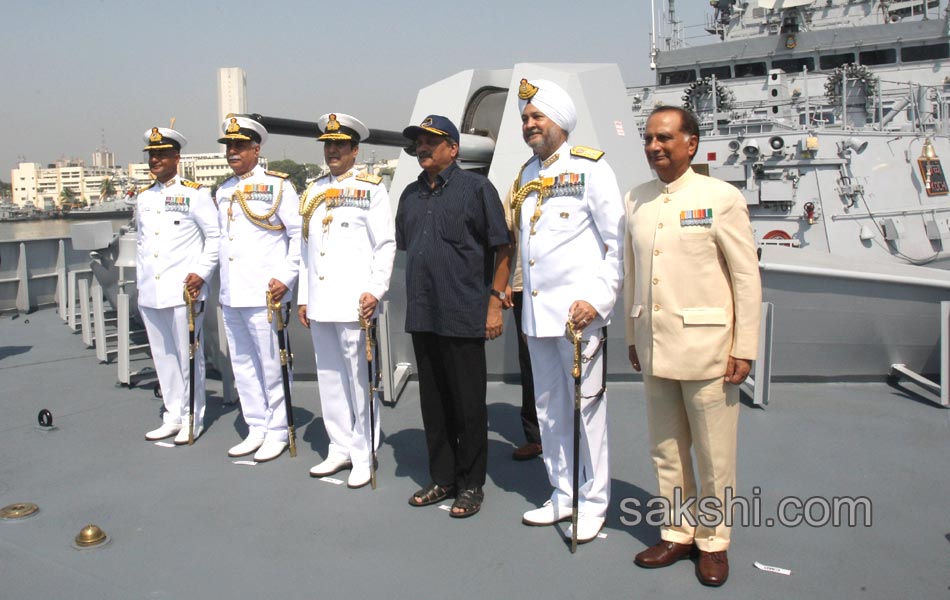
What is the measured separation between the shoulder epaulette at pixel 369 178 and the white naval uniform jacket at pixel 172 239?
3.66 ft

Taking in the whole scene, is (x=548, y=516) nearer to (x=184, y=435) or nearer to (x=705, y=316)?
(x=705, y=316)

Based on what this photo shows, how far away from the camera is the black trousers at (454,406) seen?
3146mm

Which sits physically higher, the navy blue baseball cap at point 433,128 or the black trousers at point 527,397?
the navy blue baseball cap at point 433,128

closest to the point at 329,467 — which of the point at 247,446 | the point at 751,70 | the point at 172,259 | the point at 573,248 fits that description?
the point at 247,446

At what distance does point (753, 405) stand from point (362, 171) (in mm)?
2537

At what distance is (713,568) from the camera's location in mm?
2510

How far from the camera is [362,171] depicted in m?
3.52

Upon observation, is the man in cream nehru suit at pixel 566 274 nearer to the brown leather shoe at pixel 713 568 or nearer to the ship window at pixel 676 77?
the brown leather shoe at pixel 713 568

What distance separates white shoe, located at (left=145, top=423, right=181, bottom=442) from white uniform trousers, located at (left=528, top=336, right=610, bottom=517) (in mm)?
2267

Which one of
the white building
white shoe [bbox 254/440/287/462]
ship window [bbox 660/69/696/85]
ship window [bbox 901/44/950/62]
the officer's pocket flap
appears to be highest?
the white building

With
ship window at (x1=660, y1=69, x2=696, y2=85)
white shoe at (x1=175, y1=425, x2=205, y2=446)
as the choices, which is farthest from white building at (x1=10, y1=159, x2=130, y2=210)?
white shoe at (x1=175, y1=425, x2=205, y2=446)

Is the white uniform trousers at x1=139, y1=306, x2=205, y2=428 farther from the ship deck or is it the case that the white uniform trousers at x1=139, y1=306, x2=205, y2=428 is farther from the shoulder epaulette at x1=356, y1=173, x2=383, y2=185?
the shoulder epaulette at x1=356, y1=173, x2=383, y2=185

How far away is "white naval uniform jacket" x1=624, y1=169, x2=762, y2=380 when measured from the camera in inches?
93.7

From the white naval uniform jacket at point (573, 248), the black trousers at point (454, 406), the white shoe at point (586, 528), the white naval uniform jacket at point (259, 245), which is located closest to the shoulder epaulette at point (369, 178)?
the white naval uniform jacket at point (259, 245)
